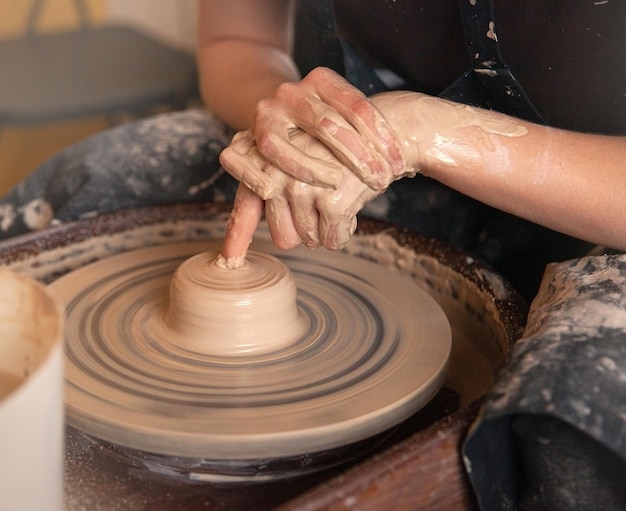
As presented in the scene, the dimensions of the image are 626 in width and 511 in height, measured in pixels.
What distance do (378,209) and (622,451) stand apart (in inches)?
30.8

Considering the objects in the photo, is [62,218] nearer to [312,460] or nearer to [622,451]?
[312,460]

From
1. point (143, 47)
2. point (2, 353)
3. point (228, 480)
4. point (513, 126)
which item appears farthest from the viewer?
point (143, 47)

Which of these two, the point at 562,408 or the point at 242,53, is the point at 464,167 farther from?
the point at 242,53

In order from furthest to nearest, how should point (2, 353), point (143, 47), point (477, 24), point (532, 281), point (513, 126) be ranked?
point (143, 47), point (532, 281), point (477, 24), point (513, 126), point (2, 353)

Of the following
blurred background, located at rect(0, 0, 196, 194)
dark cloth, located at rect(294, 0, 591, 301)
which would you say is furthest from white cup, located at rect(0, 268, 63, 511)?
blurred background, located at rect(0, 0, 196, 194)

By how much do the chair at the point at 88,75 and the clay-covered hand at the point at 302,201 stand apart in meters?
1.55

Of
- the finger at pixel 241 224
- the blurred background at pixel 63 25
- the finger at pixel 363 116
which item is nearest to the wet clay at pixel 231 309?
the finger at pixel 241 224

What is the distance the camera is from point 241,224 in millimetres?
1146

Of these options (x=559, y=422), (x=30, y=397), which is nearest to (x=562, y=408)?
(x=559, y=422)

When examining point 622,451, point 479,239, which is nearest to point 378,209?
point 479,239

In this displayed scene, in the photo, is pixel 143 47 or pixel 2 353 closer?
pixel 2 353

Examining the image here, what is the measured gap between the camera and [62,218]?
4.85 feet

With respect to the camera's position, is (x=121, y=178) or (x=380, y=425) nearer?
(x=380, y=425)

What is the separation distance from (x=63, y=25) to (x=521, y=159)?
375 cm
